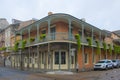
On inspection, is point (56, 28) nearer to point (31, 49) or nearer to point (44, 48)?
point (44, 48)

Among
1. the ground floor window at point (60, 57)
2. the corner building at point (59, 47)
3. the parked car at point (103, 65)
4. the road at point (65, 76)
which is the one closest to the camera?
the road at point (65, 76)

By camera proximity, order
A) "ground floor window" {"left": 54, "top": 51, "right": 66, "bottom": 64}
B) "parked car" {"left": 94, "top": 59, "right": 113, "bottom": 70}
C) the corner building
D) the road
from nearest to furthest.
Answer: the road
the corner building
"ground floor window" {"left": 54, "top": 51, "right": 66, "bottom": 64}
"parked car" {"left": 94, "top": 59, "right": 113, "bottom": 70}

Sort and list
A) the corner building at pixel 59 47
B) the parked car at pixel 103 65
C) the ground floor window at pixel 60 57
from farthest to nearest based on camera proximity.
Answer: the parked car at pixel 103 65 → the ground floor window at pixel 60 57 → the corner building at pixel 59 47

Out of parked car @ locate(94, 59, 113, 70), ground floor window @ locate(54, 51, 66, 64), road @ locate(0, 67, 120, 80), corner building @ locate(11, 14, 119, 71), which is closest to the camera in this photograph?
road @ locate(0, 67, 120, 80)

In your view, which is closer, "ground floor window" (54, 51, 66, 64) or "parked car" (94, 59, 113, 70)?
"ground floor window" (54, 51, 66, 64)

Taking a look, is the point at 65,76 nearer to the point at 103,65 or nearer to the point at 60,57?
the point at 60,57

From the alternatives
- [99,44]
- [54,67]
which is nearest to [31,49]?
[54,67]

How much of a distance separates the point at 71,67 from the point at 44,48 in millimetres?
4862

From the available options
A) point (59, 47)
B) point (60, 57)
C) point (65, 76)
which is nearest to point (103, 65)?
point (60, 57)

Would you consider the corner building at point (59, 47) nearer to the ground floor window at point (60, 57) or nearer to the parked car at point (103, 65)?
the ground floor window at point (60, 57)

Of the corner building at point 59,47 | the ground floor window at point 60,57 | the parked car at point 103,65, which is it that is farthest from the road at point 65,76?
the parked car at point 103,65

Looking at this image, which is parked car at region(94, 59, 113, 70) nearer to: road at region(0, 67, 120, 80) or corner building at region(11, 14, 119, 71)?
corner building at region(11, 14, 119, 71)

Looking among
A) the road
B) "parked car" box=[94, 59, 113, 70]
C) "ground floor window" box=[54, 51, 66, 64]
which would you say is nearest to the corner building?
"ground floor window" box=[54, 51, 66, 64]

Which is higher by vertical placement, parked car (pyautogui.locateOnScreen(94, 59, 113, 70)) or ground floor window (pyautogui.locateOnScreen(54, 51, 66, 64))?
ground floor window (pyautogui.locateOnScreen(54, 51, 66, 64))
